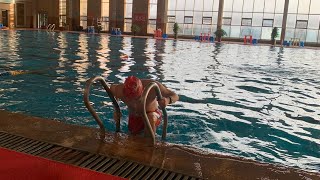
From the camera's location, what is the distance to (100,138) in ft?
10.7

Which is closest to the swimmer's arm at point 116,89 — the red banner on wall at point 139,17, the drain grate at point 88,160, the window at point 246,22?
the drain grate at point 88,160

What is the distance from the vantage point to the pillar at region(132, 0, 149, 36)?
32.9 metres

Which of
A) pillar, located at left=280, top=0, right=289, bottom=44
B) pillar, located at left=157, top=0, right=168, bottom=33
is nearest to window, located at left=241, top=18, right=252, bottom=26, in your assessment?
pillar, located at left=280, top=0, right=289, bottom=44

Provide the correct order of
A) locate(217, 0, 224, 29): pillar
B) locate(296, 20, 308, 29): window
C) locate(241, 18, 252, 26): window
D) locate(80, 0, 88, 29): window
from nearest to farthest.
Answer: locate(296, 20, 308, 29): window, locate(217, 0, 224, 29): pillar, locate(241, 18, 252, 26): window, locate(80, 0, 88, 29): window

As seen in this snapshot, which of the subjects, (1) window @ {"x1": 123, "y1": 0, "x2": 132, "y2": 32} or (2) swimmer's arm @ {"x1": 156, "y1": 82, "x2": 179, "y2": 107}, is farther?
(1) window @ {"x1": 123, "y1": 0, "x2": 132, "y2": 32}

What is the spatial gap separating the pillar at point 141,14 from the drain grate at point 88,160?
30809mm

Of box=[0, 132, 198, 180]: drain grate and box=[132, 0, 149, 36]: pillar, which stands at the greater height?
box=[132, 0, 149, 36]: pillar

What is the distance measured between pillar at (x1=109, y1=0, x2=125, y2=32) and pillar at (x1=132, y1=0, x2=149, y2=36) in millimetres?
1405

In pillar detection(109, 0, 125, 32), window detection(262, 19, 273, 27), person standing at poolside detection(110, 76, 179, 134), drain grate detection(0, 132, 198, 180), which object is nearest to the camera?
drain grate detection(0, 132, 198, 180)

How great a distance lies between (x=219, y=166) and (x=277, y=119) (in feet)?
10.7

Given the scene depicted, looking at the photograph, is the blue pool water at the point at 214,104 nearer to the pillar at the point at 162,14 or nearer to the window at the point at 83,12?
the pillar at the point at 162,14

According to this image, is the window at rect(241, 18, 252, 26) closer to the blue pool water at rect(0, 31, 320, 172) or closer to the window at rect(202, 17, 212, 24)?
the window at rect(202, 17, 212, 24)

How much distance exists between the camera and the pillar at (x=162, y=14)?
32.6 metres

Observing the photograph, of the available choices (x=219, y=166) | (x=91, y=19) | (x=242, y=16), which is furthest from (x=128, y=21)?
(x=219, y=166)
